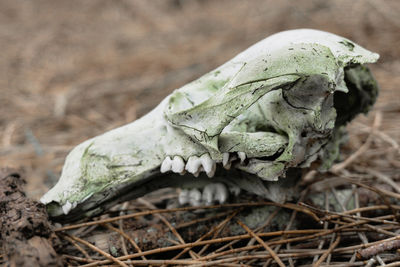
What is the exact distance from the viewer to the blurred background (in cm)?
287

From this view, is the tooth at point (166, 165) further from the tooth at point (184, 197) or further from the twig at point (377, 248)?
the twig at point (377, 248)

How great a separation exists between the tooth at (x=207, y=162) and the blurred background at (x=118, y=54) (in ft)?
3.59

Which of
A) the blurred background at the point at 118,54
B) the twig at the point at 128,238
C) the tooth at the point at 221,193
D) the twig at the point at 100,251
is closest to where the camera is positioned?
the twig at the point at 100,251

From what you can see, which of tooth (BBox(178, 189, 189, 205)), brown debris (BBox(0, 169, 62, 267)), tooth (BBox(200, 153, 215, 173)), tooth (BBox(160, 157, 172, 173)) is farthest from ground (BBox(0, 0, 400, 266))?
tooth (BBox(200, 153, 215, 173))

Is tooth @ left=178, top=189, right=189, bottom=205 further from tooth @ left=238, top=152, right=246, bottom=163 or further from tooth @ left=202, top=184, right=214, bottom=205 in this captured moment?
tooth @ left=238, top=152, right=246, bottom=163

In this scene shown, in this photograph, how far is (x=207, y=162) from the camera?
1.38 m

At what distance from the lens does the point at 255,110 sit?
1.53 meters

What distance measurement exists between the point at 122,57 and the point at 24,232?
148 inches

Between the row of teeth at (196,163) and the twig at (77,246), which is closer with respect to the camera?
the row of teeth at (196,163)

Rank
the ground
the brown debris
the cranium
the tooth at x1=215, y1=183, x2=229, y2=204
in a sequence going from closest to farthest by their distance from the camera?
1. the brown debris
2. the cranium
3. the tooth at x1=215, y1=183, x2=229, y2=204
4. the ground

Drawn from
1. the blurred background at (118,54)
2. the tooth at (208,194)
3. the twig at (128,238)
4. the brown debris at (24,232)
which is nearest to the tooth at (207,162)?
the tooth at (208,194)

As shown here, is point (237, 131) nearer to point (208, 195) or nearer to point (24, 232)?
point (208, 195)

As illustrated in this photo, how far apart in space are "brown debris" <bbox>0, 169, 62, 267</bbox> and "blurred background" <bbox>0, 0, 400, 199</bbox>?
2.28 ft

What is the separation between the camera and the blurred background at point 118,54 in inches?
113
